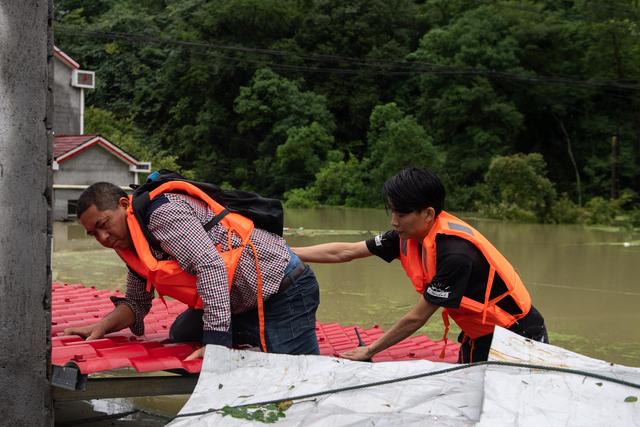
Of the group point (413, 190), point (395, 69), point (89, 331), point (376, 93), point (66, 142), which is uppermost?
point (395, 69)

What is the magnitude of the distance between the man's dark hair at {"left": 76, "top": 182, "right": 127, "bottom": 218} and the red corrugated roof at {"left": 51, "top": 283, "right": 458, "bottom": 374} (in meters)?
0.60

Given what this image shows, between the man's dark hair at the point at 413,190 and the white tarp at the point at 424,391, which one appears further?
the man's dark hair at the point at 413,190

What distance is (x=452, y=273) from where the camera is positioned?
3477 mm

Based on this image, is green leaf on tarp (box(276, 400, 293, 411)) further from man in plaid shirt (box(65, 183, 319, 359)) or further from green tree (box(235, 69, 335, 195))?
green tree (box(235, 69, 335, 195))

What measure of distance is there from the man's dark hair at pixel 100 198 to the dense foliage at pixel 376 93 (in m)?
23.2

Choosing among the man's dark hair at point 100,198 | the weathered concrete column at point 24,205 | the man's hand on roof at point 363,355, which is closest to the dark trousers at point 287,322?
the man's hand on roof at point 363,355

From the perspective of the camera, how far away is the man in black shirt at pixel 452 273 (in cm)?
350

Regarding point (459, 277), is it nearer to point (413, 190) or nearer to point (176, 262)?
point (413, 190)

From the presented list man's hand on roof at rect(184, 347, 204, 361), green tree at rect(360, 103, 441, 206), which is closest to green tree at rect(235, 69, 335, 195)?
green tree at rect(360, 103, 441, 206)

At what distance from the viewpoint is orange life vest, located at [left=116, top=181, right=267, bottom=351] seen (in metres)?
3.41

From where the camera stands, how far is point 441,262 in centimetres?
351

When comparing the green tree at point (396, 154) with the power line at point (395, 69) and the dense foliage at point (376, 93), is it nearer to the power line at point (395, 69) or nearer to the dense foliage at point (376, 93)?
the dense foliage at point (376, 93)

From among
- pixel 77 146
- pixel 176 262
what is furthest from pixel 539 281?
pixel 77 146

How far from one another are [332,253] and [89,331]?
1266mm
